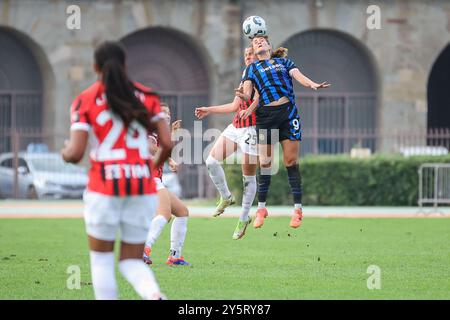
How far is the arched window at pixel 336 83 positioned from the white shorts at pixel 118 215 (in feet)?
100

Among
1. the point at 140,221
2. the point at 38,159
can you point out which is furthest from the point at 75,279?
the point at 38,159

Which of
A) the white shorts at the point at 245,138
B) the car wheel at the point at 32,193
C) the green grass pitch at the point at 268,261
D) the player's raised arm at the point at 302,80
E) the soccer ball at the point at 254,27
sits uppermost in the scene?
the soccer ball at the point at 254,27

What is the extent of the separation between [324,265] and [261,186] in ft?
4.87

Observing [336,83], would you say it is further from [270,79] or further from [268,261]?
[270,79]

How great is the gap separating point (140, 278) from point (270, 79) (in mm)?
6210

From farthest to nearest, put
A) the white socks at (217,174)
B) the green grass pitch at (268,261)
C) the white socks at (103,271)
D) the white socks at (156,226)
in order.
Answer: the white socks at (217,174)
the white socks at (156,226)
the green grass pitch at (268,261)
the white socks at (103,271)

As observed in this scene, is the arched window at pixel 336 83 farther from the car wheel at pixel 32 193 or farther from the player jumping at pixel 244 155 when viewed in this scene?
the player jumping at pixel 244 155

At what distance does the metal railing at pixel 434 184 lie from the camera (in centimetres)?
2803

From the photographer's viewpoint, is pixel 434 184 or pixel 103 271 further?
pixel 434 184

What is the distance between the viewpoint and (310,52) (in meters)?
39.8

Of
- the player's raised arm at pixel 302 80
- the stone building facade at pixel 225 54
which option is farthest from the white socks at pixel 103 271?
the stone building facade at pixel 225 54

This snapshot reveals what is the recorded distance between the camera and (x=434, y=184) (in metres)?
28.9

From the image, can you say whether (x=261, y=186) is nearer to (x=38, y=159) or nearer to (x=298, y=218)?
→ (x=298, y=218)

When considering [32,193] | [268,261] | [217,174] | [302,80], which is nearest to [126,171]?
[302,80]
